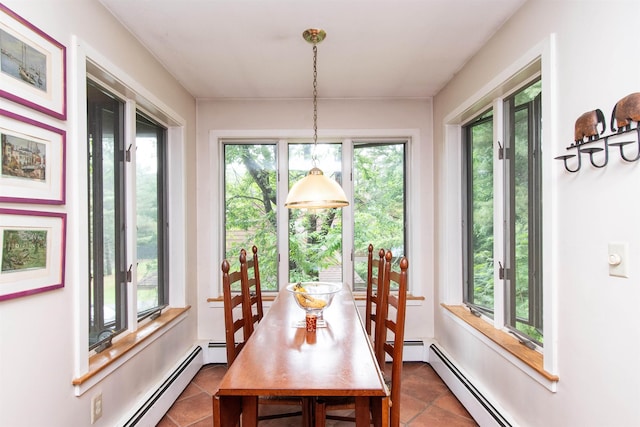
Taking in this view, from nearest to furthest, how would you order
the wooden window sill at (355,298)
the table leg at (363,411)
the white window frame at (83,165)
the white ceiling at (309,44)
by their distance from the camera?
the table leg at (363,411) < the white window frame at (83,165) < the white ceiling at (309,44) < the wooden window sill at (355,298)

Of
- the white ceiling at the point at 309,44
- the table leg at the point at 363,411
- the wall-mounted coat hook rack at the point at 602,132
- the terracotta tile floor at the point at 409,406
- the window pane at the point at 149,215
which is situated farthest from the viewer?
→ the window pane at the point at 149,215

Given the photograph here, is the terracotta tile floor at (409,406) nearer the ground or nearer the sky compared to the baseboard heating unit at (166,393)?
nearer the ground

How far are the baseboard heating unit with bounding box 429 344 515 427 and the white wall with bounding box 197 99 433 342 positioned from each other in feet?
2.36

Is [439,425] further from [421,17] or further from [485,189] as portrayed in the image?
[421,17]

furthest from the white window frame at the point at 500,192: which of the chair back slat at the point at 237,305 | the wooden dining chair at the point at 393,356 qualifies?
the chair back slat at the point at 237,305

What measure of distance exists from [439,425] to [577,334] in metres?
1.24

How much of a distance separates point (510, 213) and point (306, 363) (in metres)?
1.66

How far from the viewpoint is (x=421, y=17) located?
1988 millimetres

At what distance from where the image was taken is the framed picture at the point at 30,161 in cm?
125

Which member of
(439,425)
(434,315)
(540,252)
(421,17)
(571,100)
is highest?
(421,17)

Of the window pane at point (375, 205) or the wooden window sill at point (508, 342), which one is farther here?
the window pane at point (375, 205)

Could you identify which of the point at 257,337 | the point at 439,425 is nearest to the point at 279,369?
the point at 257,337

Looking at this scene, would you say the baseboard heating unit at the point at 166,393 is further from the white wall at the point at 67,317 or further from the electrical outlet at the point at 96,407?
the electrical outlet at the point at 96,407

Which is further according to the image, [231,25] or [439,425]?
[439,425]
